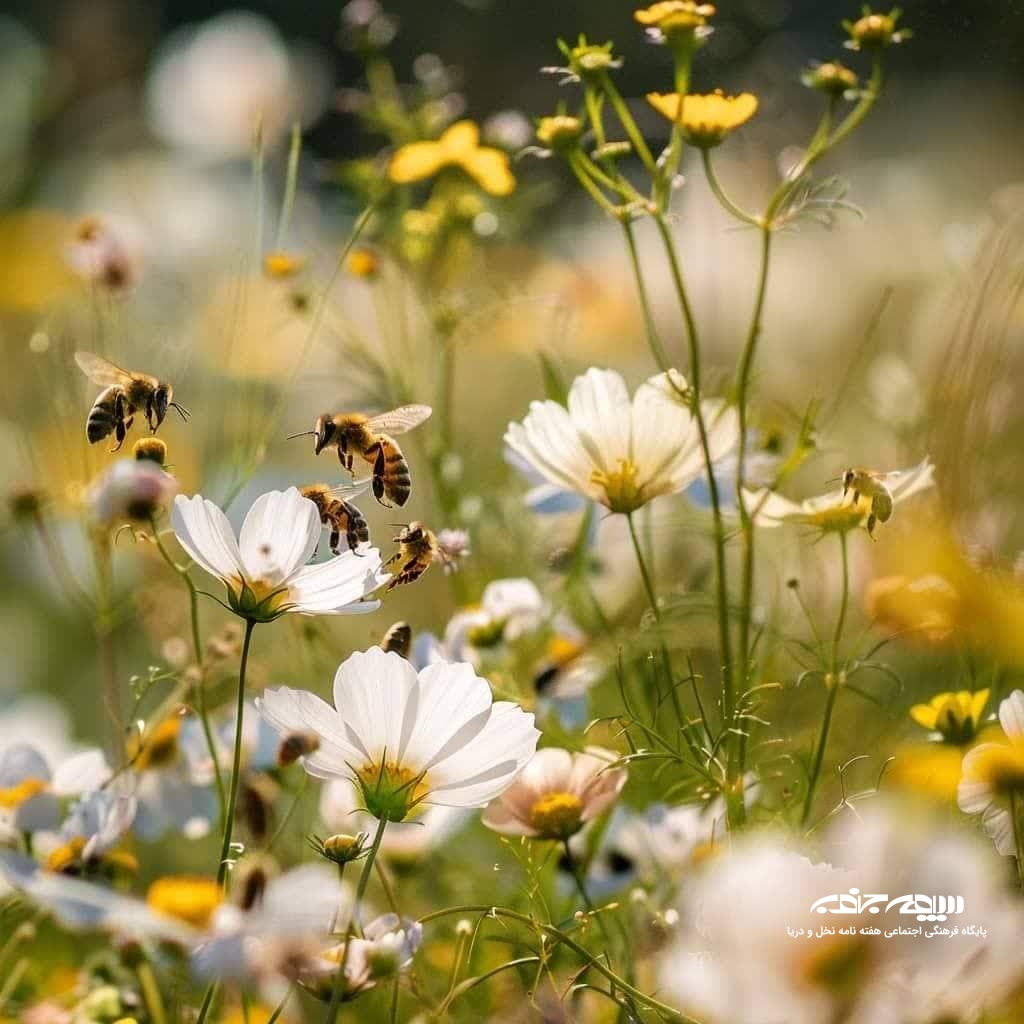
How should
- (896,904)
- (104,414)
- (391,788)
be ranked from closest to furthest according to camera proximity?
(896,904) < (391,788) < (104,414)

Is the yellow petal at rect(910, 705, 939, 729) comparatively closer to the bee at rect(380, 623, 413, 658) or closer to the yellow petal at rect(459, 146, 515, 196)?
the bee at rect(380, 623, 413, 658)

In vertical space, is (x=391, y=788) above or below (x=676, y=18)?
below

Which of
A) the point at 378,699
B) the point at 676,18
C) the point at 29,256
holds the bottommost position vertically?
the point at 29,256

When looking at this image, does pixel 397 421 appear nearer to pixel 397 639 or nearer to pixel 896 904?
pixel 397 639

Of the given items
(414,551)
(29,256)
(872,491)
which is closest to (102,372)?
(414,551)

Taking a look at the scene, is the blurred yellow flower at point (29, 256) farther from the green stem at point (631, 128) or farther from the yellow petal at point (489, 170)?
the green stem at point (631, 128)

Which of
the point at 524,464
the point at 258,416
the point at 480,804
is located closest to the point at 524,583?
the point at 524,464

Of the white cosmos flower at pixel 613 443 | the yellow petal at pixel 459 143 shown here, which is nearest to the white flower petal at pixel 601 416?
the white cosmos flower at pixel 613 443
